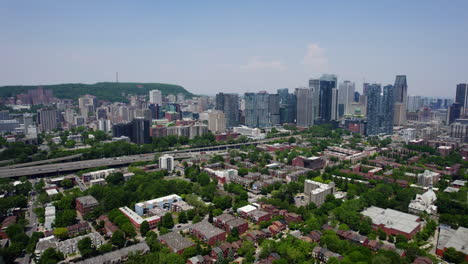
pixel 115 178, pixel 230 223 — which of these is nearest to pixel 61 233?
pixel 230 223

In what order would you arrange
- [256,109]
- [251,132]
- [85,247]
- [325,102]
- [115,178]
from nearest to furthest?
[85,247], [115,178], [251,132], [256,109], [325,102]

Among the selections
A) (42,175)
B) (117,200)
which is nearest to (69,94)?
(42,175)

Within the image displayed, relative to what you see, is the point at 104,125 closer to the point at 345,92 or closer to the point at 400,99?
the point at 400,99

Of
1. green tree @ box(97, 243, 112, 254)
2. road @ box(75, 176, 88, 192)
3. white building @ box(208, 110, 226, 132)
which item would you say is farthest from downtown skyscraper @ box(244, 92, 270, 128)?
green tree @ box(97, 243, 112, 254)

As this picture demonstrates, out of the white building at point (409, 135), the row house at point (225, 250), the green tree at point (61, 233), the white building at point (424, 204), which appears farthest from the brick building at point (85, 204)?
the white building at point (409, 135)

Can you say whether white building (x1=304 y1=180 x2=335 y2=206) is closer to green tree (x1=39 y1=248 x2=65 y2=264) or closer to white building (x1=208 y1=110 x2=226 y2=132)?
green tree (x1=39 y1=248 x2=65 y2=264)

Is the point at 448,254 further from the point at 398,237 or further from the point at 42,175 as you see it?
the point at 42,175
